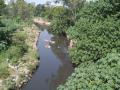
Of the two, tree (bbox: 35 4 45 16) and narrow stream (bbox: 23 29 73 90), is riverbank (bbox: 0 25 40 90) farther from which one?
tree (bbox: 35 4 45 16)

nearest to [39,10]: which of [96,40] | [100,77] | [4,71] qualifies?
[4,71]

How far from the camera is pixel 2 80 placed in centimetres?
2180

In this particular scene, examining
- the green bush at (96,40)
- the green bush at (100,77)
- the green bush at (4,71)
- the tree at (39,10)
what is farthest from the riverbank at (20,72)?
the tree at (39,10)

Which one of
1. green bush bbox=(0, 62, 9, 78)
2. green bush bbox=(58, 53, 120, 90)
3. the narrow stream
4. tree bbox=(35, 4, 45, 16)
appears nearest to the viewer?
green bush bbox=(58, 53, 120, 90)

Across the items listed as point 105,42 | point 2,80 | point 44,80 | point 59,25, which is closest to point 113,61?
point 105,42

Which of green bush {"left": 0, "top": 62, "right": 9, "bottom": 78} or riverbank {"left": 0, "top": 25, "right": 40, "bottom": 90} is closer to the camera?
riverbank {"left": 0, "top": 25, "right": 40, "bottom": 90}

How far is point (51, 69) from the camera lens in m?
29.8

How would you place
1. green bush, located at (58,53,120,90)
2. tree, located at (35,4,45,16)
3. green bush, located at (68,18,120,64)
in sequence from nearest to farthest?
1. green bush, located at (58,53,120,90)
2. green bush, located at (68,18,120,64)
3. tree, located at (35,4,45,16)

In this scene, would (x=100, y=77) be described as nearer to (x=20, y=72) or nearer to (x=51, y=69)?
(x=20, y=72)

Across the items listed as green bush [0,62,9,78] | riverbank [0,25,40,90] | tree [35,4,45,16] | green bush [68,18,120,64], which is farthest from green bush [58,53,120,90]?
tree [35,4,45,16]

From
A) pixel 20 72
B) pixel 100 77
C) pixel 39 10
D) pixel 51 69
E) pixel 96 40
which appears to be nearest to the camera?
pixel 100 77

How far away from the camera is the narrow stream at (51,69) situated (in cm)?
2444

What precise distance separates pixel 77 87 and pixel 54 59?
840 inches

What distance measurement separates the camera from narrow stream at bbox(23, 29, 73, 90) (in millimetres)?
24436
